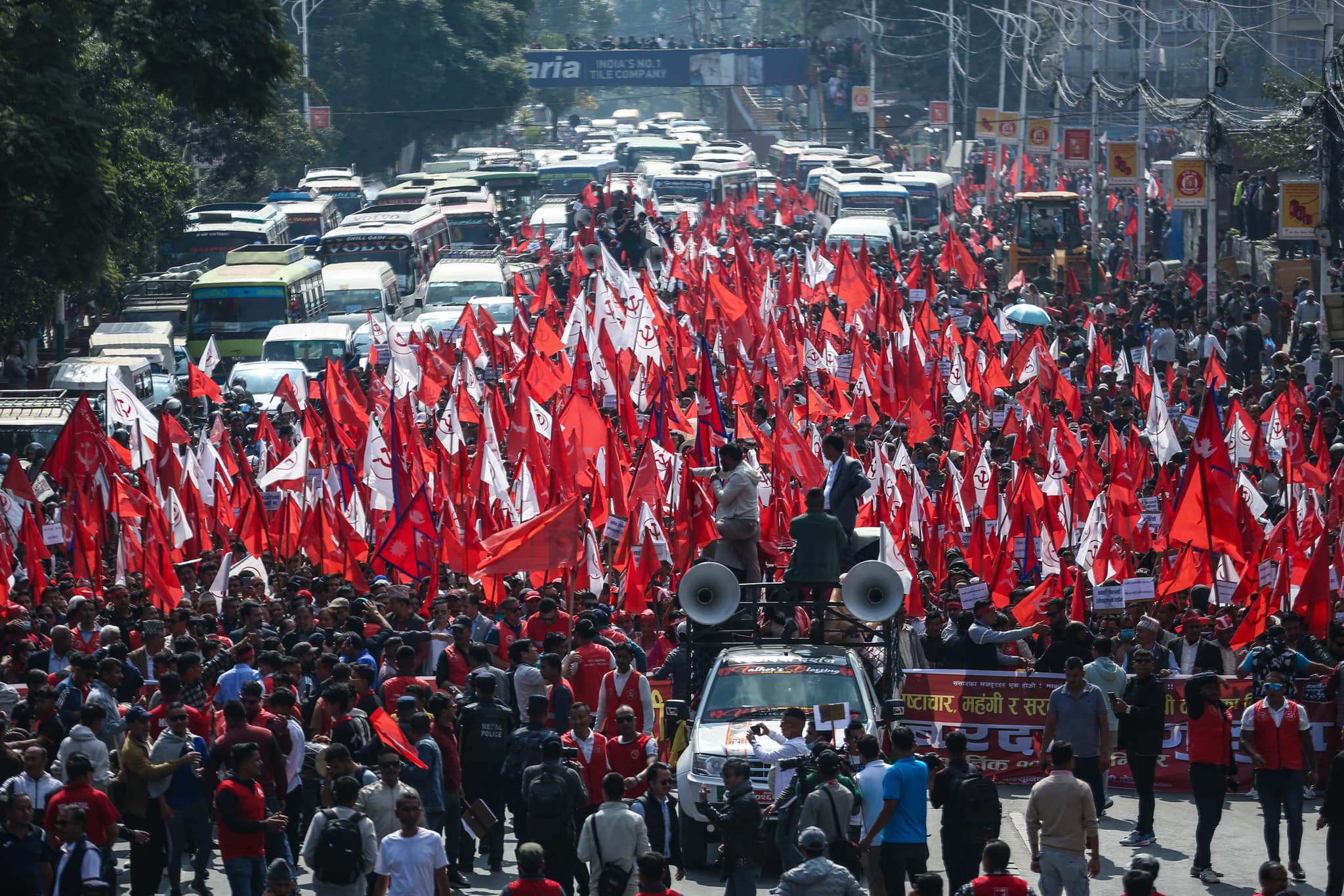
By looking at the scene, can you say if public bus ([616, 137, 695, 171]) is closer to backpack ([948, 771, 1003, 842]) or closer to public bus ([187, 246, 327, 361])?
public bus ([187, 246, 327, 361])

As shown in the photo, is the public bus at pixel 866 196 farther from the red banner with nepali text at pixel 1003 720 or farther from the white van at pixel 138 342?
the red banner with nepali text at pixel 1003 720

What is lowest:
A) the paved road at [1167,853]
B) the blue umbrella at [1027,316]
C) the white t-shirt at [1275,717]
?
the paved road at [1167,853]

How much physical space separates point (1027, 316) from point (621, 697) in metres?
19.2

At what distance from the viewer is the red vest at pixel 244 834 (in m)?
10.5

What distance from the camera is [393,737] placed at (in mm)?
11125

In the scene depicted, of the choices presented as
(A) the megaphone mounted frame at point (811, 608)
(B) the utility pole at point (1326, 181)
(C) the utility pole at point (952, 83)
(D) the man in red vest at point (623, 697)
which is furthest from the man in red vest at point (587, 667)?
(C) the utility pole at point (952, 83)

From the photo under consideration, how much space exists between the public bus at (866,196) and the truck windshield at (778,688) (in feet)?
124

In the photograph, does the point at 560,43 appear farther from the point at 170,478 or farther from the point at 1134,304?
the point at 170,478

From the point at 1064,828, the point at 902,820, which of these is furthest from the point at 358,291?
the point at 1064,828

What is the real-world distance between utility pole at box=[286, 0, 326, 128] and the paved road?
5377cm

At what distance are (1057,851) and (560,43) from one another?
112428mm

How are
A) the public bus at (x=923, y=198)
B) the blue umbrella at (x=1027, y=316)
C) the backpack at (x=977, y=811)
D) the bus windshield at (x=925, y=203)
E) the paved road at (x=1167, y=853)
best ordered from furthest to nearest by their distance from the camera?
1. the bus windshield at (x=925, y=203)
2. the public bus at (x=923, y=198)
3. the blue umbrella at (x=1027, y=316)
4. the paved road at (x=1167, y=853)
5. the backpack at (x=977, y=811)

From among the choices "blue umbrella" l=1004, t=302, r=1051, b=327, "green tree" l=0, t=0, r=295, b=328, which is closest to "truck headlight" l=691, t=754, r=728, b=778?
"green tree" l=0, t=0, r=295, b=328

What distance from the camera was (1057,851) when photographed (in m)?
10.4
